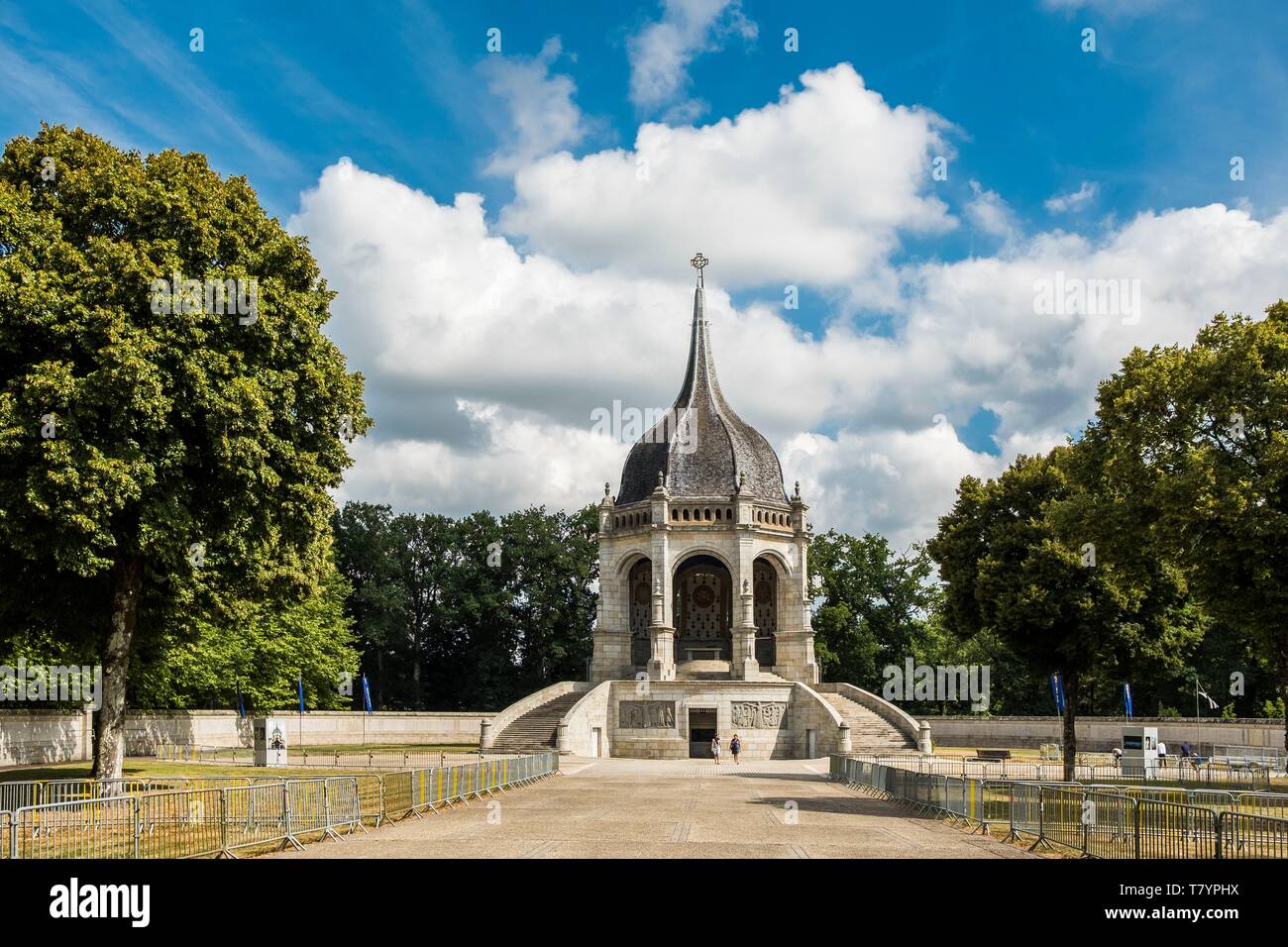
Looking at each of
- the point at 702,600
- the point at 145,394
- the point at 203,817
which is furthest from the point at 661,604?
the point at 203,817

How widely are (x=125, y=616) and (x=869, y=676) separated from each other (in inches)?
2320

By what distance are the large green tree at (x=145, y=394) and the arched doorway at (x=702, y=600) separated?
4613 centimetres

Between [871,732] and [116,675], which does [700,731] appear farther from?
[116,675]

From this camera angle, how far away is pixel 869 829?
74.6 ft

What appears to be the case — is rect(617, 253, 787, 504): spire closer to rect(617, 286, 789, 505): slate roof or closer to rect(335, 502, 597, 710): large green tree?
rect(617, 286, 789, 505): slate roof

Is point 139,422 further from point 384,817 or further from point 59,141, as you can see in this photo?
point 384,817

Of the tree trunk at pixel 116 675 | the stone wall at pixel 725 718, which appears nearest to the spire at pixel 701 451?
the stone wall at pixel 725 718

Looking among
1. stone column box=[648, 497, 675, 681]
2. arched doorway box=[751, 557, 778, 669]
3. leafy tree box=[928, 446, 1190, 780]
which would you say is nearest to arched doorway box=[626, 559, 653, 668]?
stone column box=[648, 497, 675, 681]

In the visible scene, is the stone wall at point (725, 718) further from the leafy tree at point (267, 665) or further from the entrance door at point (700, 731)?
the leafy tree at point (267, 665)

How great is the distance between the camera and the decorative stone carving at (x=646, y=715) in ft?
190

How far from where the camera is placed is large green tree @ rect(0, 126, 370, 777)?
24125mm

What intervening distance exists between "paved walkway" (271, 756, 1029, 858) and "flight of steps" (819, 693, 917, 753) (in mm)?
18199

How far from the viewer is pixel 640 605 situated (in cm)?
7231
